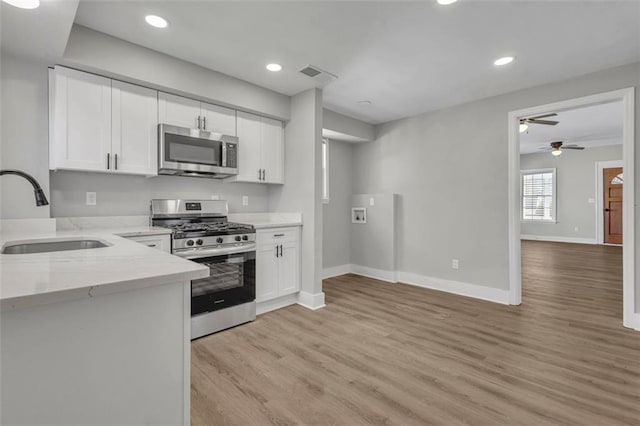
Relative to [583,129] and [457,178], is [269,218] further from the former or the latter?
[583,129]

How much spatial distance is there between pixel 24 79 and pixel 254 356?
9.03ft

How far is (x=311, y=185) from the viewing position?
3486 millimetres

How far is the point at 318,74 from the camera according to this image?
3.12 m

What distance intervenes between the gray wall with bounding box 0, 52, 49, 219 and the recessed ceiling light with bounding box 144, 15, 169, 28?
923 mm

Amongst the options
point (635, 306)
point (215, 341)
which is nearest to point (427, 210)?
point (635, 306)

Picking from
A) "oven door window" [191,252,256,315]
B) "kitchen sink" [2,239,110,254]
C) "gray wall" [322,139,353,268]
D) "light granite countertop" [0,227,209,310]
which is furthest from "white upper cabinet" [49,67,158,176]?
"gray wall" [322,139,353,268]

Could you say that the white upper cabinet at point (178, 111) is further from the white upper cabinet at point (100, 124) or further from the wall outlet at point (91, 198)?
the wall outlet at point (91, 198)

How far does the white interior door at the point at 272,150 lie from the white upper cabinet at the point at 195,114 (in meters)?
0.42

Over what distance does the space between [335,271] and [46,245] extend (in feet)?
12.3

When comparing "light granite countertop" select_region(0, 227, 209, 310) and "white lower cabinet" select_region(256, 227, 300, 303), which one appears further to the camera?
"white lower cabinet" select_region(256, 227, 300, 303)

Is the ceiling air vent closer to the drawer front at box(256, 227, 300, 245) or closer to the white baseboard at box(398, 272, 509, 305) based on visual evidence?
the drawer front at box(256, 227, 300, 245)

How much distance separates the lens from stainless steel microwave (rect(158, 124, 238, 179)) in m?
2.77

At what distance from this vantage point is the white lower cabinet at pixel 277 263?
10.7ft

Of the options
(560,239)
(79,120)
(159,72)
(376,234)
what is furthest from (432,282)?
(560,239)
